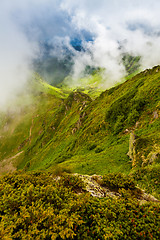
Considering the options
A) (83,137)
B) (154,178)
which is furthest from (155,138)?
(83,137)

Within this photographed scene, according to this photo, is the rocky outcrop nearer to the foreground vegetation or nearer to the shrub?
the shrub

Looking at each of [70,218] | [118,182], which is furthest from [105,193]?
[70,218]

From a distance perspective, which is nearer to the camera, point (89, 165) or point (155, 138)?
point (155, 138)

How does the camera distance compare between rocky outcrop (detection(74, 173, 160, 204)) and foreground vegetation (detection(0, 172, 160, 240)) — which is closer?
foreground vegetation (detection(0, 172, 160, 240))

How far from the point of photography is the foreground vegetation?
21.0 feet

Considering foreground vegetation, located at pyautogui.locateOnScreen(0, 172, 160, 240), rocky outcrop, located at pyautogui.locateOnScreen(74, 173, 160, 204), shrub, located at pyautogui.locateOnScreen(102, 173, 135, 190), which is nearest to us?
foreground vegetation, located at pyautogui.locateOnScreen(0, 172, 160, 240)

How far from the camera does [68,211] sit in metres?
7.60

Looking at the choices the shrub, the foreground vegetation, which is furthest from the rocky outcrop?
the foreground vegetation

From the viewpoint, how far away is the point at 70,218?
22.6 ft

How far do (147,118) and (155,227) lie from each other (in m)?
37.7

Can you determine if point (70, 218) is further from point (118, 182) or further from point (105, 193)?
point (118, 182)

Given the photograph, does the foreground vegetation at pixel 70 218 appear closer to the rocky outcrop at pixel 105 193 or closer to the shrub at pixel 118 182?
the rocky outcrop at pixel 105 193

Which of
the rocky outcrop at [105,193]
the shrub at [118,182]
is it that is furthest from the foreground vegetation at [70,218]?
the shrub at [118,182]

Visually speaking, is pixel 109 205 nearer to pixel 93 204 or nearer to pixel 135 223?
pixel 93 204
